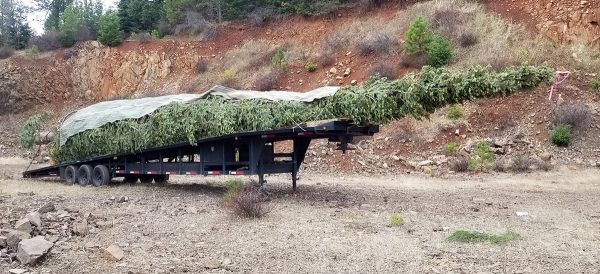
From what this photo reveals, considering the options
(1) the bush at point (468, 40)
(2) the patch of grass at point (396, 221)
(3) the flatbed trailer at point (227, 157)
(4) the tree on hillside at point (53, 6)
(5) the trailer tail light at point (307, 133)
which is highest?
(4) the tree on hillside at point (53, 6)

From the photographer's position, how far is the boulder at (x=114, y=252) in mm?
7773

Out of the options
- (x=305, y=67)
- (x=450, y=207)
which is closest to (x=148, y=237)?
(x=450, y=207)

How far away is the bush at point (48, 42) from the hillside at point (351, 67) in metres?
1.05

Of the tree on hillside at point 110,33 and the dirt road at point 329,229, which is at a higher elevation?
the tree on hillside at point 110,33

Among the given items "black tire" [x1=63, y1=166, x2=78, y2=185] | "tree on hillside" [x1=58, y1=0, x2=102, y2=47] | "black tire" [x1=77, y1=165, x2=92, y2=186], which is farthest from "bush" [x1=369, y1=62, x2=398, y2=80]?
"tree on hillside" [x1=58, y1=0, x2=102, y2=47]

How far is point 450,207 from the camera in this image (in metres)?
11.9

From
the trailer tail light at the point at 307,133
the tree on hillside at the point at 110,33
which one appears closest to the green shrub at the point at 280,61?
the tree on hillside at the point at 110,33

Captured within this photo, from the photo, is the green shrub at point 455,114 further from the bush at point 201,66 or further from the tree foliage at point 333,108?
A: the bush at point 201,66

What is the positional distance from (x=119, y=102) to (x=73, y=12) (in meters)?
35.5

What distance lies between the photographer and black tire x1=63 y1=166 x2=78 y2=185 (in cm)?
1748

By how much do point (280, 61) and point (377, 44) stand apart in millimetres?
6037

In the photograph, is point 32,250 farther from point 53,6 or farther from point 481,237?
point 53,6

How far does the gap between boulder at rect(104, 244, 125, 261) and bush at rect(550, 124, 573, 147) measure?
17.6m

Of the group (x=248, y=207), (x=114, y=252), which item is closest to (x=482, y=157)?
(x=248, y=207)
